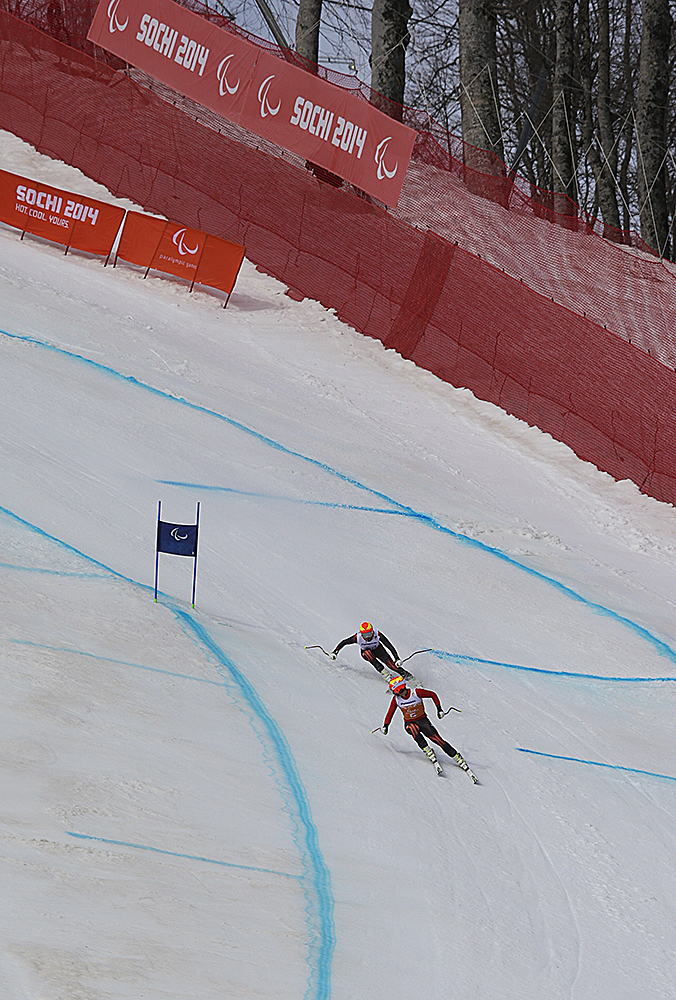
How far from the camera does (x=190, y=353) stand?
16094 mm

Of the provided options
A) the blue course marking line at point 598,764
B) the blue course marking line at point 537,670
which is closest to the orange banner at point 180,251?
the blue course marking line at point 537,670

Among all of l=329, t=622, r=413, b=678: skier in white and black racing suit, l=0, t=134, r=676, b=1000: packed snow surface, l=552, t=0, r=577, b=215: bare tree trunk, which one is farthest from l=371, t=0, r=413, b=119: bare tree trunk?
l=329, t=622, r=413, b=678: skier in white and black racing suit

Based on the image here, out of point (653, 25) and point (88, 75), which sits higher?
point (653, 25)

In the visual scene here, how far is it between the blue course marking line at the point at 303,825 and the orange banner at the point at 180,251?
10980mm

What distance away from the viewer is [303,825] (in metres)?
6.05

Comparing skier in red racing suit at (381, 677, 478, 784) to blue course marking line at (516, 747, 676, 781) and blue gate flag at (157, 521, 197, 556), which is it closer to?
blue course marking line at (516, 747, 676, 781)

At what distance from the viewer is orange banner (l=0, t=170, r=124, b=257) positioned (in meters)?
19.8

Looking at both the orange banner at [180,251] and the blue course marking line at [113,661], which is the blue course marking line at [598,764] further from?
the orange banner at [180,251]

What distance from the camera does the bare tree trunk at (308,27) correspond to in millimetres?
24641

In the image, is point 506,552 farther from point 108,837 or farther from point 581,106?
point 581,106

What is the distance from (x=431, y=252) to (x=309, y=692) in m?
10.5

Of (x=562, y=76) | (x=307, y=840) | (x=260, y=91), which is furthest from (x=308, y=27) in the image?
(x=307, y=840)

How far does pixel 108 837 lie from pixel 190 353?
11617mm

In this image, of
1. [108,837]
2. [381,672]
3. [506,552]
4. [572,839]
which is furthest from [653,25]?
[108,837]
